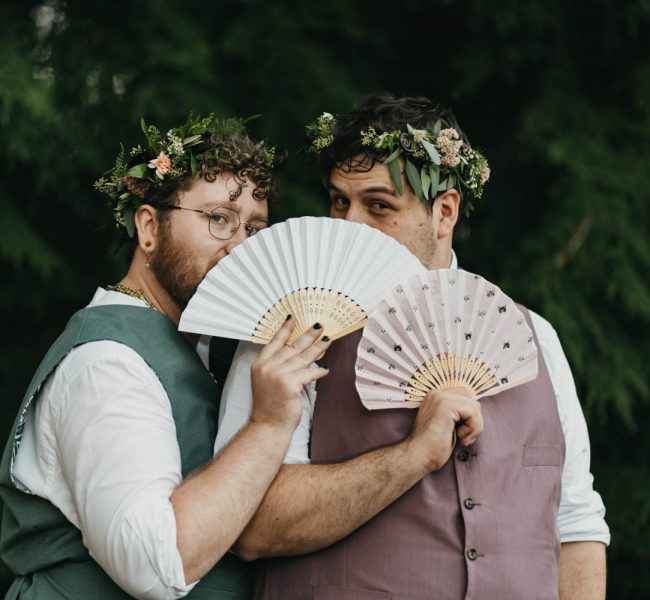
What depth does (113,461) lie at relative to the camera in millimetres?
2328

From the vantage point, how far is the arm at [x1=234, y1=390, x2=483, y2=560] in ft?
8.03

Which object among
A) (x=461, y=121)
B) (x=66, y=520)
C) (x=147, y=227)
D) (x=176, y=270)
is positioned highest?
(x=461, y=121)

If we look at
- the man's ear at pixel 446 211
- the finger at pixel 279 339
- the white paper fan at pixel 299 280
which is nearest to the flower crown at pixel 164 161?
the white paper fan at pixel 299 280

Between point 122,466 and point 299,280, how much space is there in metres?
0.70

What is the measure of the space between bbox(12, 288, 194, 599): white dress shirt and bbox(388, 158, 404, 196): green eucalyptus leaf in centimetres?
101

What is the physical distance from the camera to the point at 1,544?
2795mm

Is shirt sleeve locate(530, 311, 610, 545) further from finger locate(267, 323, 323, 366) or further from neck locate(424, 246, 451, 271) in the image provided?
finger locate(267, 323, 323, 366)

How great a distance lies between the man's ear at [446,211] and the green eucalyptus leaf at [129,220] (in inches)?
39.4

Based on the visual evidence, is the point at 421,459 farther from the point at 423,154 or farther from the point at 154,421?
the point at 423,154

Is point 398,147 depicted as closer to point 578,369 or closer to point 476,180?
point 476,180

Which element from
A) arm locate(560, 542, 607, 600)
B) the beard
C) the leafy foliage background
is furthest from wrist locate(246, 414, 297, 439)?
the leafy foliage background

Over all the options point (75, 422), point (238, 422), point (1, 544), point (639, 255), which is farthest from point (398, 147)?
point (639, 255)

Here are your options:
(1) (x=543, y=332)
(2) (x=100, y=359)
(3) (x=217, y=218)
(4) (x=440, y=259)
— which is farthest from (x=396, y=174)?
(2) (x=100, y=359)

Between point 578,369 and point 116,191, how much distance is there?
8.09 feet
